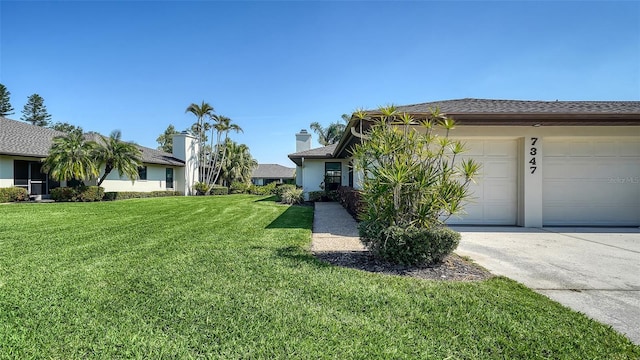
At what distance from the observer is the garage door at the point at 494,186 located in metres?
9.16

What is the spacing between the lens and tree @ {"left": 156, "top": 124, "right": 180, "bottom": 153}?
56.8 meters

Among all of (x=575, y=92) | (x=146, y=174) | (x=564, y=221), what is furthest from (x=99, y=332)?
(x=146, y=174)

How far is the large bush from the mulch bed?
0.45 feet

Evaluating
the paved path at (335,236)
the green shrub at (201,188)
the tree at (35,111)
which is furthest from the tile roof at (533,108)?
the tree at (35,111)

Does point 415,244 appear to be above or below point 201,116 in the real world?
below

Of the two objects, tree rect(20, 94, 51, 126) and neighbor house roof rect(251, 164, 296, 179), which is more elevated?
tree rect(20, 94, 51, 126)

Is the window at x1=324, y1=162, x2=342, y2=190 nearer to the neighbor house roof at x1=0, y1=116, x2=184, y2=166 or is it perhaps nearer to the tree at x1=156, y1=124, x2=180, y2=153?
the neighbor house roof at x1=0, y1=116, x2=184, y2=166

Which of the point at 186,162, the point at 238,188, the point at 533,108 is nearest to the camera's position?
the point at 533,108

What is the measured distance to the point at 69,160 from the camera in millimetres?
16266

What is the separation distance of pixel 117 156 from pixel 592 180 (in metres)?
23.5

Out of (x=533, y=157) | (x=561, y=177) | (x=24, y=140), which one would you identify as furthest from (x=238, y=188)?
(x=561, y=177)

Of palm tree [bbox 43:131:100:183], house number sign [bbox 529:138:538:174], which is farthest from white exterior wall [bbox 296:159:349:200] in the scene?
palm tree [bbox 43:131:100:183]

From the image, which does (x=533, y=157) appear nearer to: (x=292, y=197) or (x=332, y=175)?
(x=292, y=197)

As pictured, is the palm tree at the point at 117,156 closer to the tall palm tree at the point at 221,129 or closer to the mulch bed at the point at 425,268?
the tall palm tree at the point at 221,129
